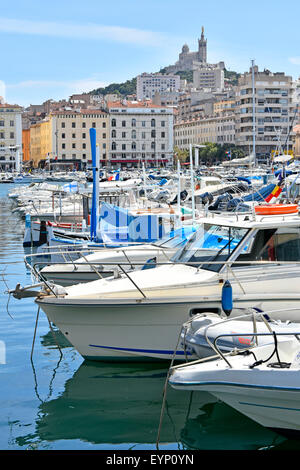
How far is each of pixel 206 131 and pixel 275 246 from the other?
14616 centimetres

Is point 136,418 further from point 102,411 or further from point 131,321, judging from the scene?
point 131,321

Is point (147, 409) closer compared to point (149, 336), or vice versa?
point (147, 409)

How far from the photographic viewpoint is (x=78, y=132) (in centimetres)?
13812

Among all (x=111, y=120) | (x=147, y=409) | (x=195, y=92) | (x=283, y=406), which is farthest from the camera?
(x=195, y=92)

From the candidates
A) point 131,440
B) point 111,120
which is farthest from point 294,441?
point 111,120

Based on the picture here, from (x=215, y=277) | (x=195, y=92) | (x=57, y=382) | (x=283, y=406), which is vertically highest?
(x=195, y=92)

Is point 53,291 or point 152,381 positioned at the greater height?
point 53,291

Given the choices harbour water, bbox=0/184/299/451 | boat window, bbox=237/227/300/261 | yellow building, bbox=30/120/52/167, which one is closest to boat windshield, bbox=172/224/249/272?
boat window, bbox=237/227/300/261

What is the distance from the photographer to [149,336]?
33.3 feet

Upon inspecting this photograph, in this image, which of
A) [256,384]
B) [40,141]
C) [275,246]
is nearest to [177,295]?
[275,246]

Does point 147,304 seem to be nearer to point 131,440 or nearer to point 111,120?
point 131,440

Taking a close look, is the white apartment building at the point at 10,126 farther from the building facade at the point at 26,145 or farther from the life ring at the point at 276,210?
the life ring at the point at 276,210

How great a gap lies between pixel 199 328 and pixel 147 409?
1.14 meters

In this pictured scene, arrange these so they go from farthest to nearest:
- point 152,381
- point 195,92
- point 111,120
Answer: point 195,92
point 111,120
point 152,381
